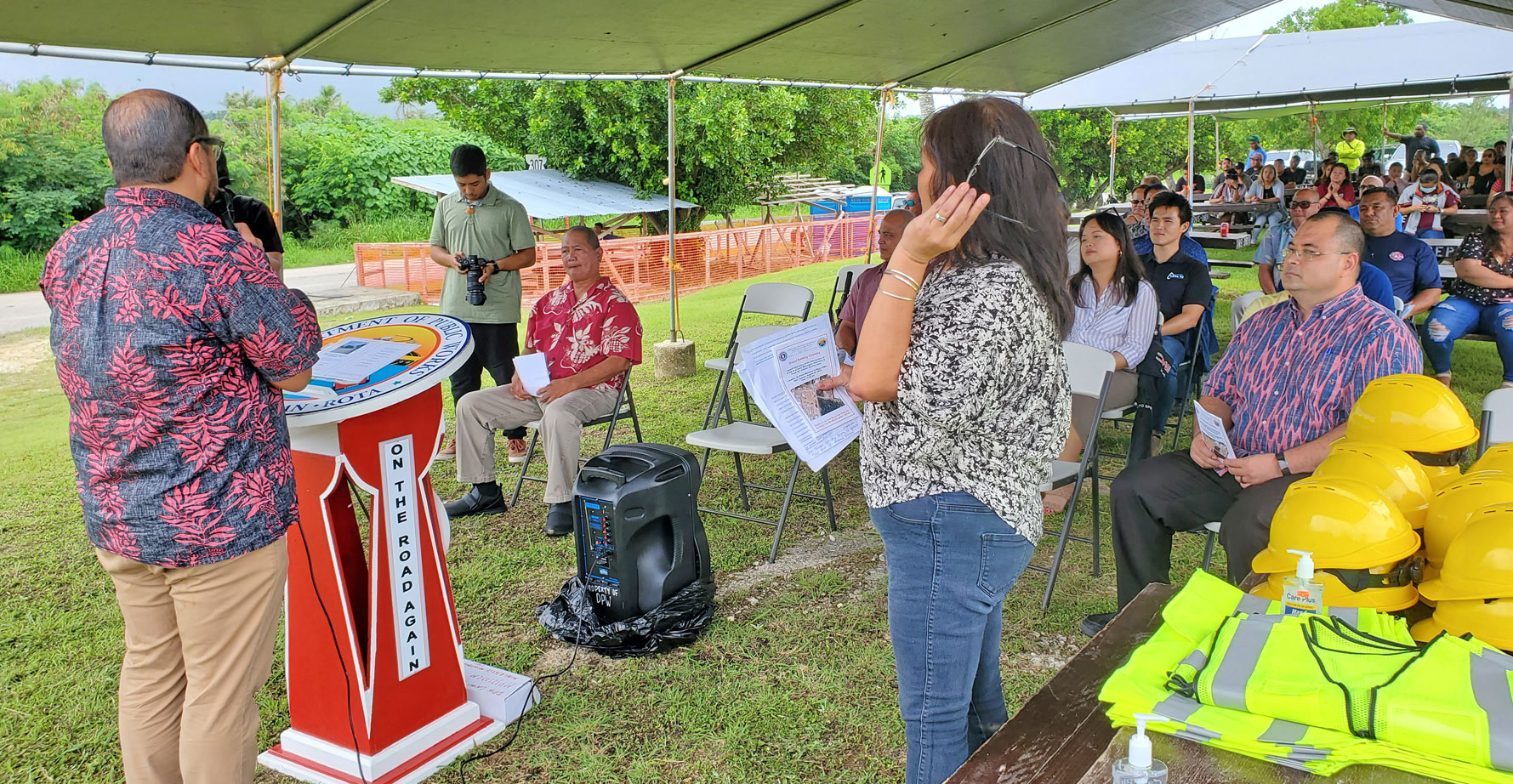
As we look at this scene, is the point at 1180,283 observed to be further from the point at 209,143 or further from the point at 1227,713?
the point at 209,143

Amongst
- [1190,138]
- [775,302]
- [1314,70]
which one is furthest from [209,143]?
[1190,138]

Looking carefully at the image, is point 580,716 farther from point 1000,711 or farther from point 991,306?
point 991,306

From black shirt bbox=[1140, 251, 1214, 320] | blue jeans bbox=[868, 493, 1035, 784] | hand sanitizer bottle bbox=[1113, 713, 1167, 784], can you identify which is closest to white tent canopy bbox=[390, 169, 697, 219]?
black shirt bbox=[1140, 251, 1214, 320]

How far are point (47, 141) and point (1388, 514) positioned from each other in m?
28.1

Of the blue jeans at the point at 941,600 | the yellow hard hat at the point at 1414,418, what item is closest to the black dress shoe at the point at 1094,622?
the yellow hard hat at the point at 1414,418

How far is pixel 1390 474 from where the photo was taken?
5.66ft

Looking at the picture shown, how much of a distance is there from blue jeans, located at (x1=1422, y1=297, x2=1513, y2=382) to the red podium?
6.31 m

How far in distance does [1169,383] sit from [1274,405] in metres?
2.18

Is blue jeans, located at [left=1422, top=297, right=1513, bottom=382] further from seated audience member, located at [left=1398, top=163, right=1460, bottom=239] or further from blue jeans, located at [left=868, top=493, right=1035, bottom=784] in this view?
blue jeans, located at [left=868, top=493, right=1035, bottom=784]

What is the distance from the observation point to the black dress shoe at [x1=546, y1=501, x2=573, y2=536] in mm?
4586

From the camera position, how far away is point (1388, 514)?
1604 mm

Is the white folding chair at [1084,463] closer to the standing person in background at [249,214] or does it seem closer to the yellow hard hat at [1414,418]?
the yellow hard hat at [1414,418]

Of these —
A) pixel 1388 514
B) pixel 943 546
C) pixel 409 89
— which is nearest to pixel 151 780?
pixel 943 546

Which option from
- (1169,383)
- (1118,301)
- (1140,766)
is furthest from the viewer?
(1169,383)
